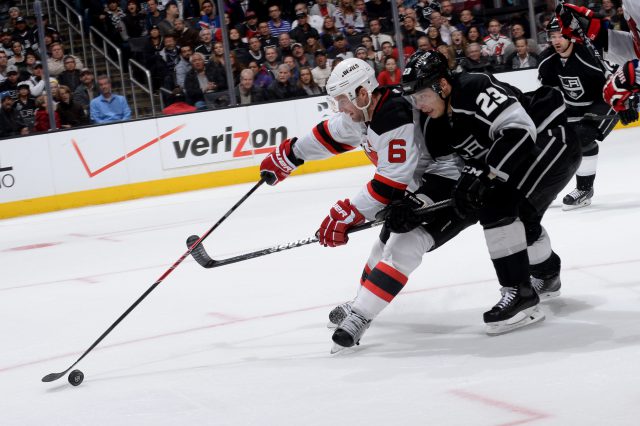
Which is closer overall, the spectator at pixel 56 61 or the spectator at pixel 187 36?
Answer: the spectator at pixel 56 61

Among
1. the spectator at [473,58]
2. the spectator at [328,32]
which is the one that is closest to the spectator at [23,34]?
the spectator at [328,32]

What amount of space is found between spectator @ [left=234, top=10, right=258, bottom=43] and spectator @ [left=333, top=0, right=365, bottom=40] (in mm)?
932

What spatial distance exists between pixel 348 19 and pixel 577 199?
5.11 metres

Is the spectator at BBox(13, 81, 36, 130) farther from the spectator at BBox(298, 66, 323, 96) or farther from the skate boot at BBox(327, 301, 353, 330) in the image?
the skate boot at BBox(327, 301, 353, 330)

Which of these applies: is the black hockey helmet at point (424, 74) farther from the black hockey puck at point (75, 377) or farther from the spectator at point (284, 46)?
the spectator at point (284, 46)

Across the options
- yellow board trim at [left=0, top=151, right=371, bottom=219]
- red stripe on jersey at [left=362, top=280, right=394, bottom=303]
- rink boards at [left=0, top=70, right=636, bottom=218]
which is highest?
red stripe on jersey at [left=362, top=280, right=394, bottom=303]

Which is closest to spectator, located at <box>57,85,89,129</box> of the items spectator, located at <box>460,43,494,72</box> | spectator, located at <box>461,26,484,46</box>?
spectator, located at <box>460,43,494,72</box>

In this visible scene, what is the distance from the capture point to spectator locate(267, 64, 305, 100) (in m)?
9.55

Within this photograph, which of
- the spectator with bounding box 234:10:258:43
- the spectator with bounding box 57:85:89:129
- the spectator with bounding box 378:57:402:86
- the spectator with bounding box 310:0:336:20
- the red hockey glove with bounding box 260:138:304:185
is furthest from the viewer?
the spectator with bounding box 310:0:336:20

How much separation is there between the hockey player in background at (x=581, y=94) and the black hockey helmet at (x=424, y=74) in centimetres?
291

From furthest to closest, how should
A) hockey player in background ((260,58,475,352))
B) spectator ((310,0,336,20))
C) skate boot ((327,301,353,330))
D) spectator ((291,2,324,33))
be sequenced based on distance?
1. spectator ((310,0,336,20))
2. spectator ((291,2,324,33))
3. skate boot ((327,301,353,330))
4. hockey player in background ((260,58,475,352))

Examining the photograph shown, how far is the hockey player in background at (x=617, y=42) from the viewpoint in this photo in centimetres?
337

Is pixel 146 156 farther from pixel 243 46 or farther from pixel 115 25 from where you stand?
pixel 115 25

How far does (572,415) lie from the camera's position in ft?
7.76
